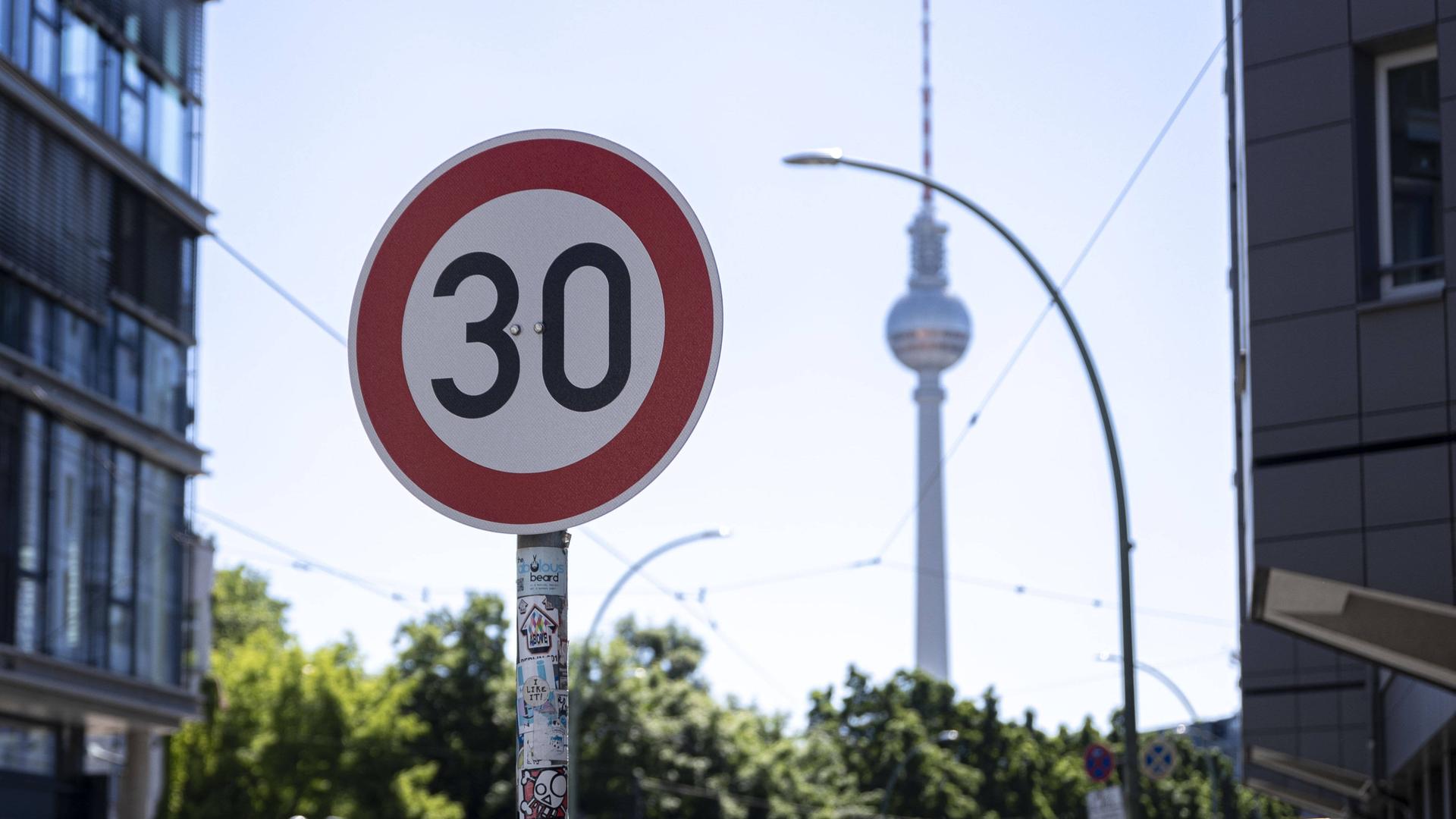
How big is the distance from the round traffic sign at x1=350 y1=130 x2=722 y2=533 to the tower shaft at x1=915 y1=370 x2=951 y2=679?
134 m

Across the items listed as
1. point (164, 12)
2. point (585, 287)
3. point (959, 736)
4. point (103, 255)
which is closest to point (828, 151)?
point (585, 287)

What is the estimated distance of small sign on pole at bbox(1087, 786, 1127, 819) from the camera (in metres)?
15.2

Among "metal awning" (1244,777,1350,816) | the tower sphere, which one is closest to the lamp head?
"metal awning" (1244,777,1350,816)

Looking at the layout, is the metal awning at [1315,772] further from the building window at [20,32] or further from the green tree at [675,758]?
the green tree at [675,758]

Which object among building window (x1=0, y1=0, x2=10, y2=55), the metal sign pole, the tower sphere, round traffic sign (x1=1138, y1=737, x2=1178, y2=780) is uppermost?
the tower sphere

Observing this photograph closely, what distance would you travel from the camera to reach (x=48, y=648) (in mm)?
24219

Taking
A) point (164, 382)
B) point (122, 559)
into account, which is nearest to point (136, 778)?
point (122, 559)

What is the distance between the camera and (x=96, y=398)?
84.7 ft

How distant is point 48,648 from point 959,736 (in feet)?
147

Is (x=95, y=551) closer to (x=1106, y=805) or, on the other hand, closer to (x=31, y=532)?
(x=31, y=532)

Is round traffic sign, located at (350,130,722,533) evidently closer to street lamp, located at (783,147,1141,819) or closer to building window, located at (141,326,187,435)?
street lamp, located at (783,147,1141,819)

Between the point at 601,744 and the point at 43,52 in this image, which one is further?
the point at 601,744

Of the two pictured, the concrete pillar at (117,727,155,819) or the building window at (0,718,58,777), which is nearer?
the building window at (0,718,58,777)

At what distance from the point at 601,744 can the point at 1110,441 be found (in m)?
36.5
